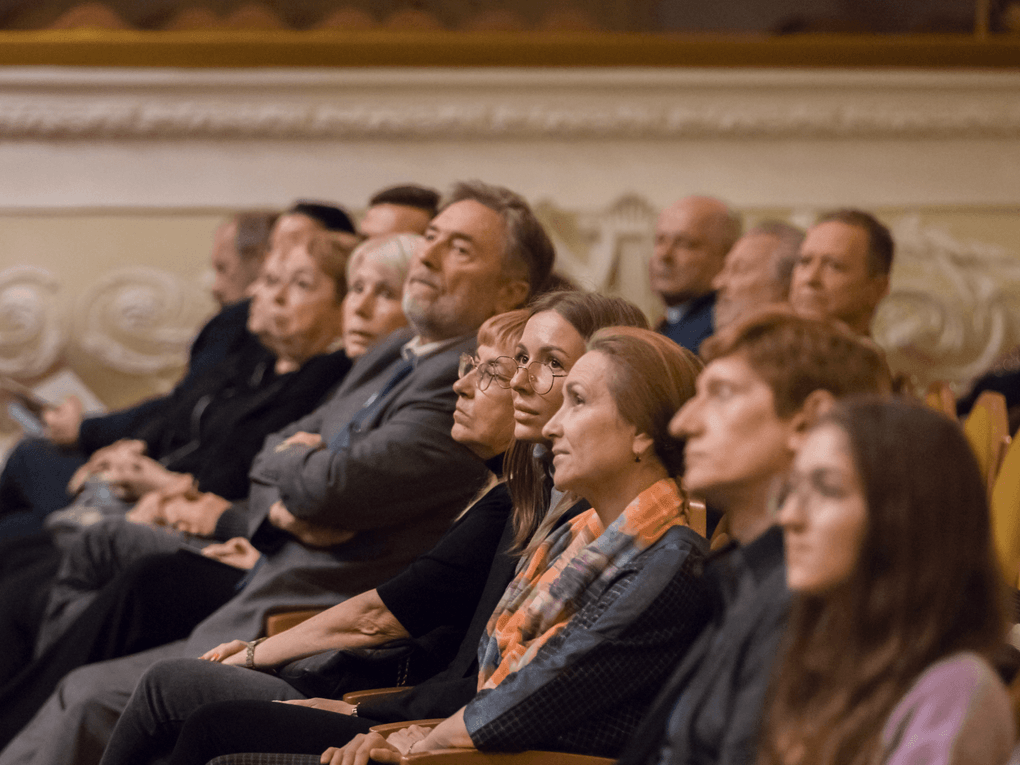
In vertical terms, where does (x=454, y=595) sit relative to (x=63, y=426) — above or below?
below

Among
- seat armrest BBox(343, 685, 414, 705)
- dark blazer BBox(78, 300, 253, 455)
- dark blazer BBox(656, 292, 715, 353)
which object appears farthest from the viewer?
dark blazer BBox(78, 300, 253, 455)

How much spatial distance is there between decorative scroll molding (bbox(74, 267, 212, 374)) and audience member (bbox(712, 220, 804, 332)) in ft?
8.12

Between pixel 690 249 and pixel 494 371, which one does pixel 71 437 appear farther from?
pixel 494 371

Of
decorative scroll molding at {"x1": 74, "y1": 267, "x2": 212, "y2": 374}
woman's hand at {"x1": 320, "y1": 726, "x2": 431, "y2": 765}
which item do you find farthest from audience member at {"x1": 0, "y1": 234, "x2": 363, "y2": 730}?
decorative scroll molding at {"x1": 74, "y1": 267, "x2": 212, "y2": 374}

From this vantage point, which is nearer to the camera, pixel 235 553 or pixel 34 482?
pixel 235 553

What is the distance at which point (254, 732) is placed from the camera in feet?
5.70

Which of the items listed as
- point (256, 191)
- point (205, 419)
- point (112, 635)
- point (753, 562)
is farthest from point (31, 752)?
point (256, 191)

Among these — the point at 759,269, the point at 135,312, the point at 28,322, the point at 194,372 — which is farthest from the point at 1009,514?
the point at 28,322

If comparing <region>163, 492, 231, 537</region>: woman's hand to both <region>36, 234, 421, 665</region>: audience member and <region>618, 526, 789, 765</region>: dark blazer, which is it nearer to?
<region>36, 234, 421, 665</region>: audience member

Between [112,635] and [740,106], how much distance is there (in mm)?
3178

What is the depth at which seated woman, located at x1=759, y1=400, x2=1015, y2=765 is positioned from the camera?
1022mm

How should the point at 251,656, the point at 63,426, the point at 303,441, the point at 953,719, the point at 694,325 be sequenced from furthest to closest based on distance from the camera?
the point at 63,426 → the point at 694,325 → the point at 303,441 → the point at 251,656 → the point at 953,719

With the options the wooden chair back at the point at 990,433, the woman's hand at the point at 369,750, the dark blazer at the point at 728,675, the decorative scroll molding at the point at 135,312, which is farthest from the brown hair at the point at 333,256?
the dark blazer at the point at 728,675

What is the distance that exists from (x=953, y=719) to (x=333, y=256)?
2433 millimetres
